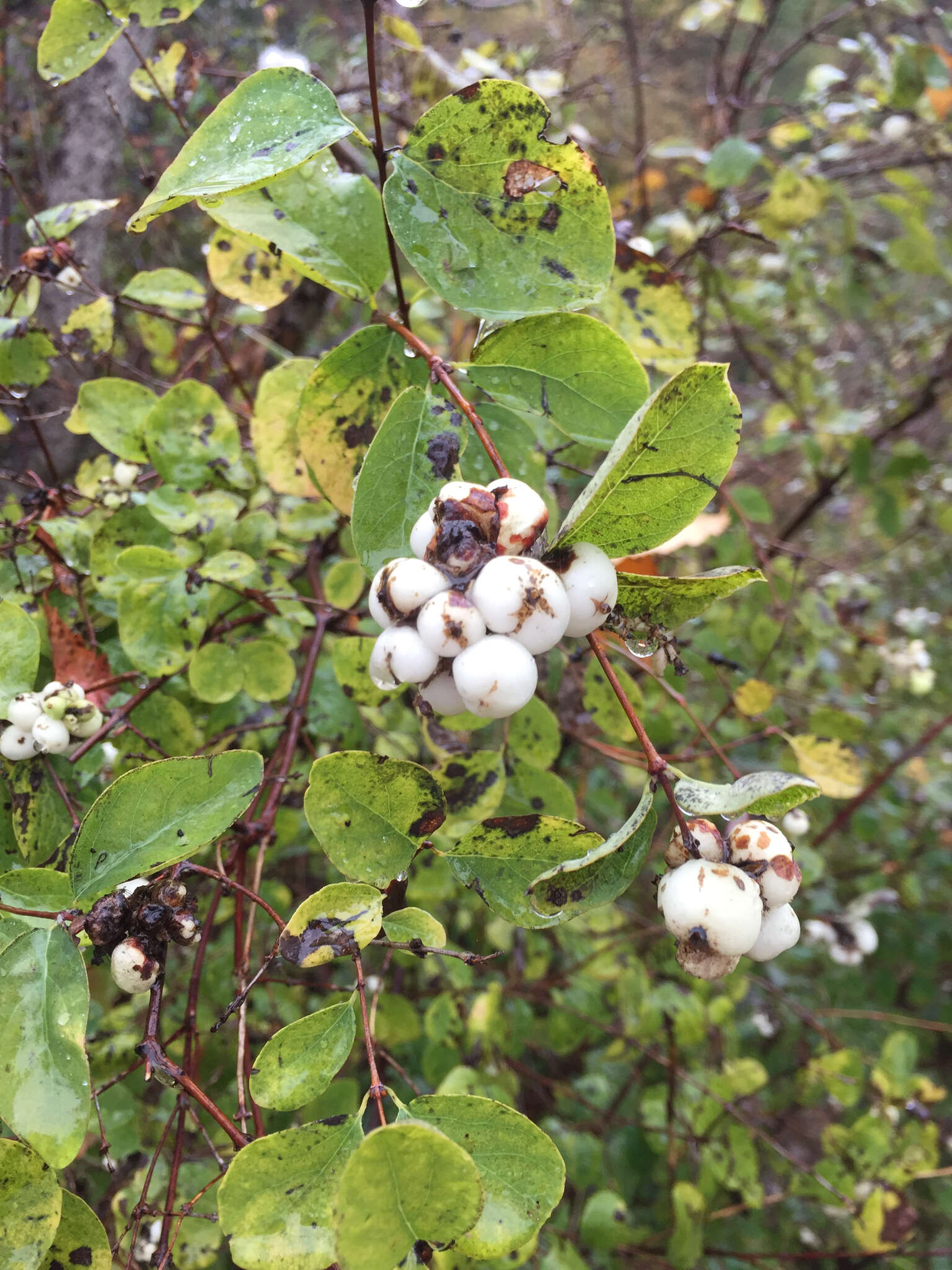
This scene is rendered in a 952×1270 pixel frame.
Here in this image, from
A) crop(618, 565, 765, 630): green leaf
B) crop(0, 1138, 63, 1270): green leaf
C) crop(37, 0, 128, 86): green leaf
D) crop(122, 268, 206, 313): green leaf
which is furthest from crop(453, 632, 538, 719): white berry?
crop(122, 268, 206, 313): green leaf

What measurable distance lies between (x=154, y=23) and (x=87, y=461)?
60 centimetres

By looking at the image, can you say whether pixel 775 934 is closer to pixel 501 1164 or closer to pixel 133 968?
pixel 501 1164

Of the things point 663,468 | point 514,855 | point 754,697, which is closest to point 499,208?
point 663,468

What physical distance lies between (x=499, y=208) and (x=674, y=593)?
1.12ft

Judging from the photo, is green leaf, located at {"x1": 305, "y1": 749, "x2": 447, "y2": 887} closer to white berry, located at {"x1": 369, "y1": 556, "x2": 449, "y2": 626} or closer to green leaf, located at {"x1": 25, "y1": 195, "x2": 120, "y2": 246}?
white berry, located at {"x1": 369, "y1": 556, "x2": 449, "y2": 626}

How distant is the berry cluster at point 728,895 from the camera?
470mm

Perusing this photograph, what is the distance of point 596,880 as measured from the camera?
1.72 ft

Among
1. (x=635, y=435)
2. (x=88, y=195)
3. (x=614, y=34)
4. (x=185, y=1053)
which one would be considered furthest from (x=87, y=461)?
(x=614, y=34)

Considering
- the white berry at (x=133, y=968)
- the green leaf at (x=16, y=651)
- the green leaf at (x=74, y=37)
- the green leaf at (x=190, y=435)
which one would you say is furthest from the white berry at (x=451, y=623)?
the green leaf at (x=74, y=37)

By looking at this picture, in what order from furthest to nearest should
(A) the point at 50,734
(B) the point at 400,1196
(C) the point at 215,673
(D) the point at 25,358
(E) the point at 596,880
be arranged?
(D) the point at 25,358 < (C) the point at 215,673 < (A) the point at 50,734 < (E) the point at 596,880 < (B) the point at 400,1196

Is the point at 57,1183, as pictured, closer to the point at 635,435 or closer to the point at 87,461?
the point at 635,435

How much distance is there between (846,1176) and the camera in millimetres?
1546

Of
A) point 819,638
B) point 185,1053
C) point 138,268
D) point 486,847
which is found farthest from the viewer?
point 138,268

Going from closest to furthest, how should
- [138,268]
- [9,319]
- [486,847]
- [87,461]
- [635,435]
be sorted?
[635,435]
[486,847]
[9,319]
[87,461]
[138,268]
